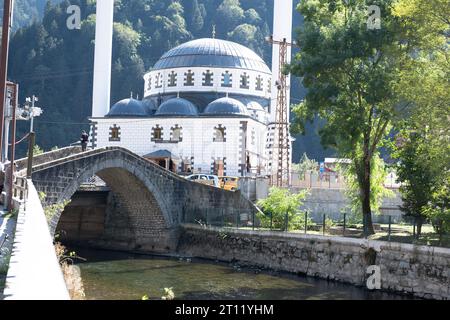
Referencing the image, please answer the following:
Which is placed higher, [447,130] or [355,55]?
[355,55]

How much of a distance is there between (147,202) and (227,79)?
79.9 ft

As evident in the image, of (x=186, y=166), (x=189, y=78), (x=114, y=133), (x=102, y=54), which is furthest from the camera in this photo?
(x=102, y=54)

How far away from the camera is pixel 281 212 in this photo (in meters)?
29.8

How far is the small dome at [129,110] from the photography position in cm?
5300

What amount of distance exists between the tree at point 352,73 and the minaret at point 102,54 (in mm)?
33355

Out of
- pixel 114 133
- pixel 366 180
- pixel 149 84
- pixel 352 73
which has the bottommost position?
pixel 366 180

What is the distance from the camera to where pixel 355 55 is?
2509cm

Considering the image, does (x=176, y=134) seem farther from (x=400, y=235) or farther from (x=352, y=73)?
(x=400, y=235)

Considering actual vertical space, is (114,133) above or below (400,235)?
above

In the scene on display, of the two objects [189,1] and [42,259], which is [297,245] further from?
[189,1]

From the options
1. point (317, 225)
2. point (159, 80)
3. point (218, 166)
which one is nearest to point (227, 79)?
point (159, 80)

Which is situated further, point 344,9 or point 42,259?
point 344,9
